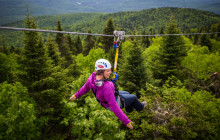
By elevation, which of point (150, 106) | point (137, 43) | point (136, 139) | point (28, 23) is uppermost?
point (28, 23)

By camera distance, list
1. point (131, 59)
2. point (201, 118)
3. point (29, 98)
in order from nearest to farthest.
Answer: point (201, 118) < point (29, 98) < point (131, 59)

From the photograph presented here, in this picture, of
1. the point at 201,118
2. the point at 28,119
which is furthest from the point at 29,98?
the point at 201,118

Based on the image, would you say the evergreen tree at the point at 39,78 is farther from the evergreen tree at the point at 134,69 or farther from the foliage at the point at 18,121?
the evergreen tree at the point at 134,69

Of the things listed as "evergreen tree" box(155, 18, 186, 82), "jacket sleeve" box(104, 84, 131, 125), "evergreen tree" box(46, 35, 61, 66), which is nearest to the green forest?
"evergreen tree" box(155, 18, 186, 82)

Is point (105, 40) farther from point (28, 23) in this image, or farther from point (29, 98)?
point (29, 98)

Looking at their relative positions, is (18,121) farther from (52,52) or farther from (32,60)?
(52,52)

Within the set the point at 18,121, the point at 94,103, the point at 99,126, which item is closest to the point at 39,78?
the point at 18,121

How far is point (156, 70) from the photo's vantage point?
1794 cm

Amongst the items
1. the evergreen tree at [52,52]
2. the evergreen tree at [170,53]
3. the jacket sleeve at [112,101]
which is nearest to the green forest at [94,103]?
the evergreen tree at [170,53]

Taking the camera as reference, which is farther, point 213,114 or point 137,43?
point 137,43

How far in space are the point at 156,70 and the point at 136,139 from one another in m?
12.7

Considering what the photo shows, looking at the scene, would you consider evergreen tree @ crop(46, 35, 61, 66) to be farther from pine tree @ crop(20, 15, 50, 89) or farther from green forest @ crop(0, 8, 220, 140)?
pine tree @ crop(20, 15, 50, 89)

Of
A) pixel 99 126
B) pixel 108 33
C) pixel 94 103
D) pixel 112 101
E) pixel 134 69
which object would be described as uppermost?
pixel 108 33

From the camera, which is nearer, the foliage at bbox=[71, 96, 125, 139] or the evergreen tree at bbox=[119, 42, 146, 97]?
the foliage at bbox=[71, 96, 125, 139]
